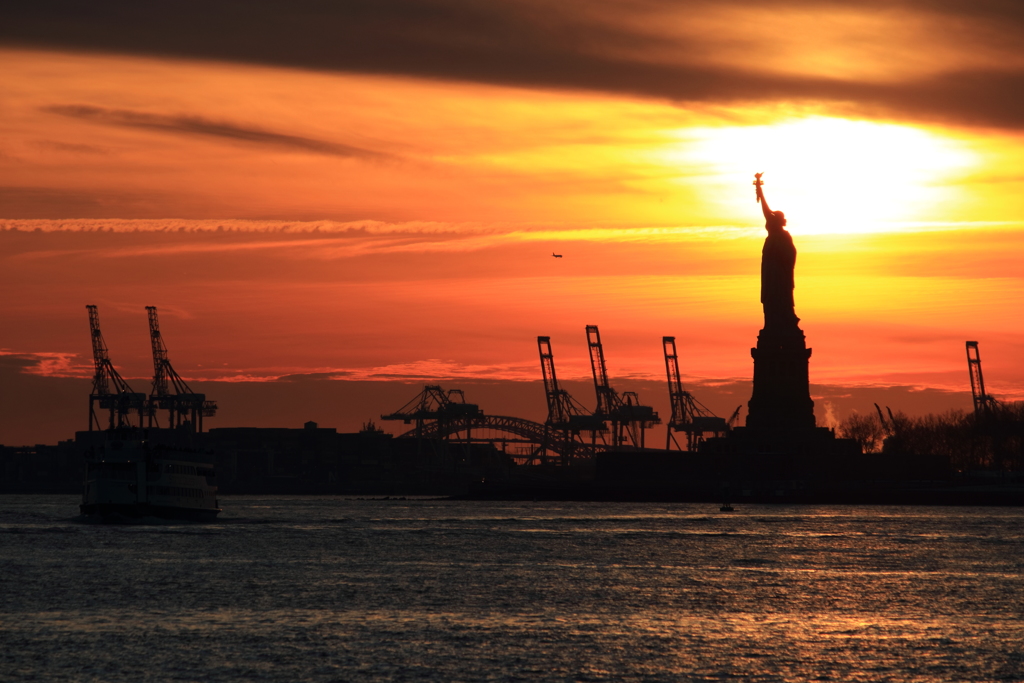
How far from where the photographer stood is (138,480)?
11600 centimetres

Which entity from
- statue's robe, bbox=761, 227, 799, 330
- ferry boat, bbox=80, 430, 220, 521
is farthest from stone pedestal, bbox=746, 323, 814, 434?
ferry boat, bbox=80, 430, 220, 521

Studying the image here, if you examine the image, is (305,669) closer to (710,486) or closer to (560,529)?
(560,529)

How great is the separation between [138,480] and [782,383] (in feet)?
284

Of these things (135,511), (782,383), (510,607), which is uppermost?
(782,383)

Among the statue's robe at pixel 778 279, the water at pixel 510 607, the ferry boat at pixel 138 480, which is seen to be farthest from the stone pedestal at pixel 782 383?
the ferry boat at pixel 138 480

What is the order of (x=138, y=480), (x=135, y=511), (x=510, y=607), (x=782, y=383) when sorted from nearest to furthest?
(x=510, y=607)
(x=135, y=511)
(x=138, y=480)
(x=782, y=383)

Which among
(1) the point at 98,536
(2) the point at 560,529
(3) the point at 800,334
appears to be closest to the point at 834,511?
(3) the point at 800,334

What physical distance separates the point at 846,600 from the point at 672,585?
9.33 metres

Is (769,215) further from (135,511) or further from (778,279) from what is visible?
(135,511)

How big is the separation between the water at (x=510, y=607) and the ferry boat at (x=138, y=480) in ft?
16.6

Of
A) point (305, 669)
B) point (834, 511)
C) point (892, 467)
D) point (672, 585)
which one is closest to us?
point (305, 669)

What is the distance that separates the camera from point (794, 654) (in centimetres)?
4600

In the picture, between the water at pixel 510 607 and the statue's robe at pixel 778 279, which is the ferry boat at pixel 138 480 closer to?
the water at pixel 510 607

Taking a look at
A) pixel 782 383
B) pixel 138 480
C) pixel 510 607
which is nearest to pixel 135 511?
pixel 138 480
